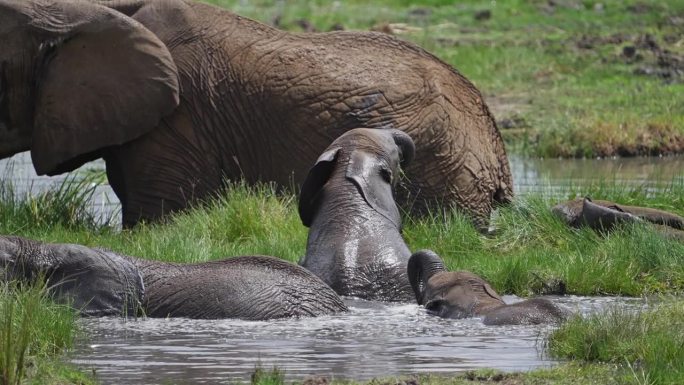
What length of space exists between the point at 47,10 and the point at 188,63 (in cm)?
124

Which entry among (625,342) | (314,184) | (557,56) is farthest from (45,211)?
(557,56)

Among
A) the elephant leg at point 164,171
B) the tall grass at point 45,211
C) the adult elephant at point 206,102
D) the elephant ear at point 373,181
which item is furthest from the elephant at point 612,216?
the tall grass at point 45,211

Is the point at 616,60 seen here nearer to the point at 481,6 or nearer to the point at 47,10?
the point at 481,6

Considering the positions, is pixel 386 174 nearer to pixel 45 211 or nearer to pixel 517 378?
pixel 45 211

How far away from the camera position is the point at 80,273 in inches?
374

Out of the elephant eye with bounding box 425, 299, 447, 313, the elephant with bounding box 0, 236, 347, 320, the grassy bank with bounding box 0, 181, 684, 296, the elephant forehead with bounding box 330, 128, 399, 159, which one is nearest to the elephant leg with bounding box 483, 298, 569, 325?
the elephant eye with bounding box 425, 299, 447, 313

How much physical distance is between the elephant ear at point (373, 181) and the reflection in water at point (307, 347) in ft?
4.18

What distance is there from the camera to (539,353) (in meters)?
8.48

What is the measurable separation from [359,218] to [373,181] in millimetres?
463

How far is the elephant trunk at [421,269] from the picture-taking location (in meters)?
10.1

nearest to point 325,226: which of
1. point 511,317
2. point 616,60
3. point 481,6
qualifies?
point 511,317

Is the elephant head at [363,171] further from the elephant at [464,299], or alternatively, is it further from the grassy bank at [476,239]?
the elephant at [464,299]

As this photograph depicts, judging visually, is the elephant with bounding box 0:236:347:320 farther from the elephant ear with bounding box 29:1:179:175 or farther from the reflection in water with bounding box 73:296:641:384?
the elephant ear with bounding box 29:1:179:175

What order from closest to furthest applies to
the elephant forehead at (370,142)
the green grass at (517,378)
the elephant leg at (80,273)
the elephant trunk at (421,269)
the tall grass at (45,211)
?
the green grass at (517,378)
the elephant leg at (80,273)
the elephant trunk at (421,269)
the elephant forehead at (370,142)
the tall grass at (45,211)
